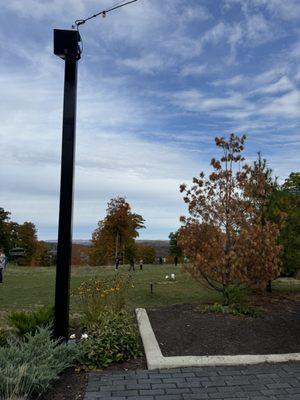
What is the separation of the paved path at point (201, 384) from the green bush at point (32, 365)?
41 centimetres

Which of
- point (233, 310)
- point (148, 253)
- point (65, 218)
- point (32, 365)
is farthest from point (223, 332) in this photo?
point (148, 253)

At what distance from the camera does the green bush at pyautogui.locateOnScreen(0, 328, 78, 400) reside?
385cm

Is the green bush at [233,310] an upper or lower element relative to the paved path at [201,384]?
upper

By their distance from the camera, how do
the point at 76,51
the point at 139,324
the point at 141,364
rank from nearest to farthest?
the point at 141,364 → the point at 76,51 → the point at 139,324

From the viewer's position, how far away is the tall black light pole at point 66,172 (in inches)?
213

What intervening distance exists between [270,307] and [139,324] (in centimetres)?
348

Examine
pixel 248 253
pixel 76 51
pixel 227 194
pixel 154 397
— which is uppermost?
pixel 76 51

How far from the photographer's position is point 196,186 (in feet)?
29.8

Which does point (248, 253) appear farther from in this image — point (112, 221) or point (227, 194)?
point (112, 221)

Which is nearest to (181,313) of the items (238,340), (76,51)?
(238,340)

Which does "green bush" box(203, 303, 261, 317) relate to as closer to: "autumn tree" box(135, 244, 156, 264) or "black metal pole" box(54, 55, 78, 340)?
"black metal pole" box(54, 55, 78, 340)

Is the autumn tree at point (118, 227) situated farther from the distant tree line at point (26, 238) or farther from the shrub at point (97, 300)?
the shrub at point (97, 300)

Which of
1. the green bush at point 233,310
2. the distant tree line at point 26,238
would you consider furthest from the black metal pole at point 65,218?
the distant tree line at point 26,238

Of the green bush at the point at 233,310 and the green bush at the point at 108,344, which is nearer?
the green bush at the point at 108,344
